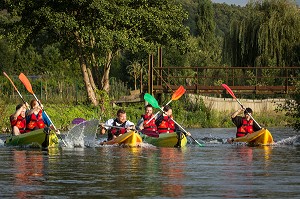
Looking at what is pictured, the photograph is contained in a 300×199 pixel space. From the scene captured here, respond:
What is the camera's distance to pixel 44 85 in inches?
1863

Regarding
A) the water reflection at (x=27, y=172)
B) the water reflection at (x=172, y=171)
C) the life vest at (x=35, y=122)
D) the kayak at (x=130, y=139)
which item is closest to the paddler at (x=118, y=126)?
the kayak at (x=130, y=139)

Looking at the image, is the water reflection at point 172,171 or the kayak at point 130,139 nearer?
the water reflection at point 172,171

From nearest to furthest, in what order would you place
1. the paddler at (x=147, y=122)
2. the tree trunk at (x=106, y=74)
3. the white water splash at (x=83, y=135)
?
the white water splash at (x=83, y=135) < the paddler at (x=147, y=122) < the tree trunk at (x=106, y=74)

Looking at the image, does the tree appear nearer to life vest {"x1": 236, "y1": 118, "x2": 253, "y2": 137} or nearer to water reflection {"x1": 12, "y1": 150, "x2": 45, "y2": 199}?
life vest {"x1": 236, "y1": 118, "x2": 253, "y2": 137}

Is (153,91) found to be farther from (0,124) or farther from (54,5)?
(0,124)

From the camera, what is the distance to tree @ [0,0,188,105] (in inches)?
1565

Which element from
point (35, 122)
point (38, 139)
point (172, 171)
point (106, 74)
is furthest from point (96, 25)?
point (172, 171)

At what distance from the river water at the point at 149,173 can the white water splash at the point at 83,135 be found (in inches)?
57.4

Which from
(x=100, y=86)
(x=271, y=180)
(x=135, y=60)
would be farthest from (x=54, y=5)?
(x=271, y=180)

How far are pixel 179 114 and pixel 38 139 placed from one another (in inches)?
751

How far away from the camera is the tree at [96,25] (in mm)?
39750

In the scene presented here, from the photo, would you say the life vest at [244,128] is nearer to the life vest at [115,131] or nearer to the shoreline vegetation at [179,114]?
the life vest at [115,131]

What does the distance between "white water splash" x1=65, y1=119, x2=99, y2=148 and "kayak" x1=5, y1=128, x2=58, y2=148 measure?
3.44ft

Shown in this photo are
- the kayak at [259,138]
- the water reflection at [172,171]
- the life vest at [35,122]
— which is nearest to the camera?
the water reflection at [172,171]
